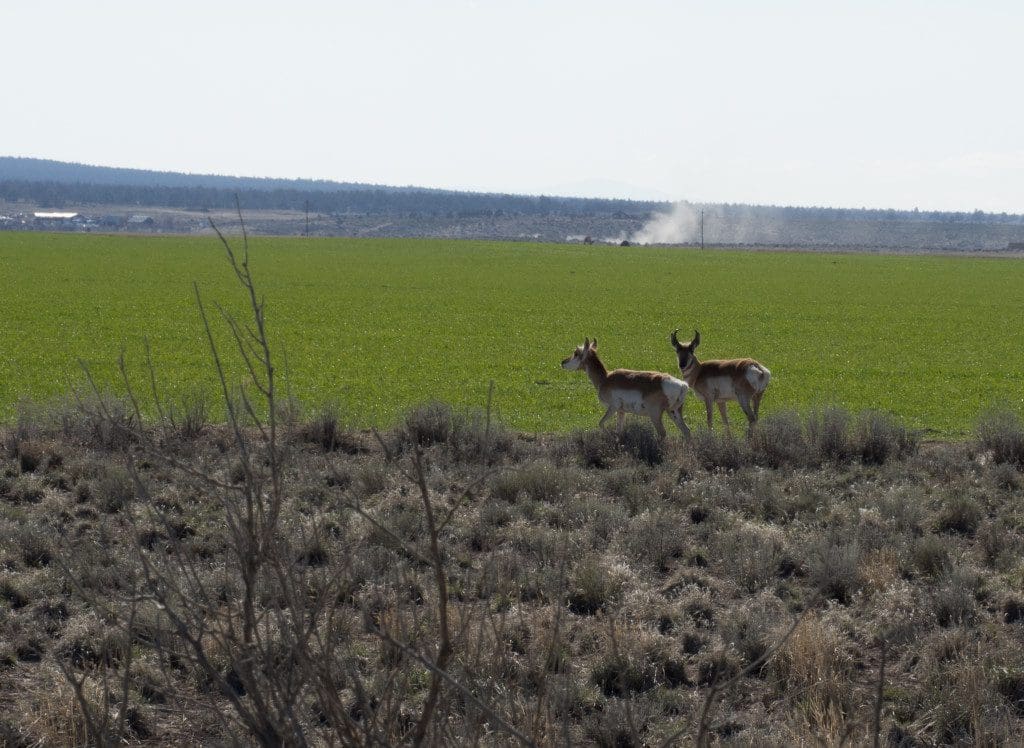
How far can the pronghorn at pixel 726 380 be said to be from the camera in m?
16.0

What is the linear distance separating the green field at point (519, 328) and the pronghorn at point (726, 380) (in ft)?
7.99

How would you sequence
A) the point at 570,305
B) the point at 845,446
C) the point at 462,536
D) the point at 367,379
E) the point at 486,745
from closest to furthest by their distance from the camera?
the point at 486,745, the point at 462,536, the point at 845,446, the point at 367,379, the point at 570,305

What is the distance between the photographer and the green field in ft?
74.8

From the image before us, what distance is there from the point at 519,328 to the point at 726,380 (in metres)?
21.3

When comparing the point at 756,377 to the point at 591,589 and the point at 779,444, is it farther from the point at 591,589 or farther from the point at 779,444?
the point at 591,589

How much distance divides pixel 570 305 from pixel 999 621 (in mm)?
39029

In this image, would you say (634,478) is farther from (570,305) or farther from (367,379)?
(570,305)

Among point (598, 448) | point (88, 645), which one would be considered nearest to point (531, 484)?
point (598, 448)

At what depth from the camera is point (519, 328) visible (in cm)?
3734

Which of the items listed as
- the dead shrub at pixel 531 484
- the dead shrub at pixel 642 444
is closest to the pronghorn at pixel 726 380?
the dead shrub at pixel 642 444

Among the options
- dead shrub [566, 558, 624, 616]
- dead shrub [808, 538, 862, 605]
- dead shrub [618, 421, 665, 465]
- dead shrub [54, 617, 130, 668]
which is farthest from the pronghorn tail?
dead shrub [54, 617, 130, 668]

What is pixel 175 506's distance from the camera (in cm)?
1127

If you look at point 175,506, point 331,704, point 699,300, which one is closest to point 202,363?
point 175,506

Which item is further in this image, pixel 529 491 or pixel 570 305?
pixel 570 305
